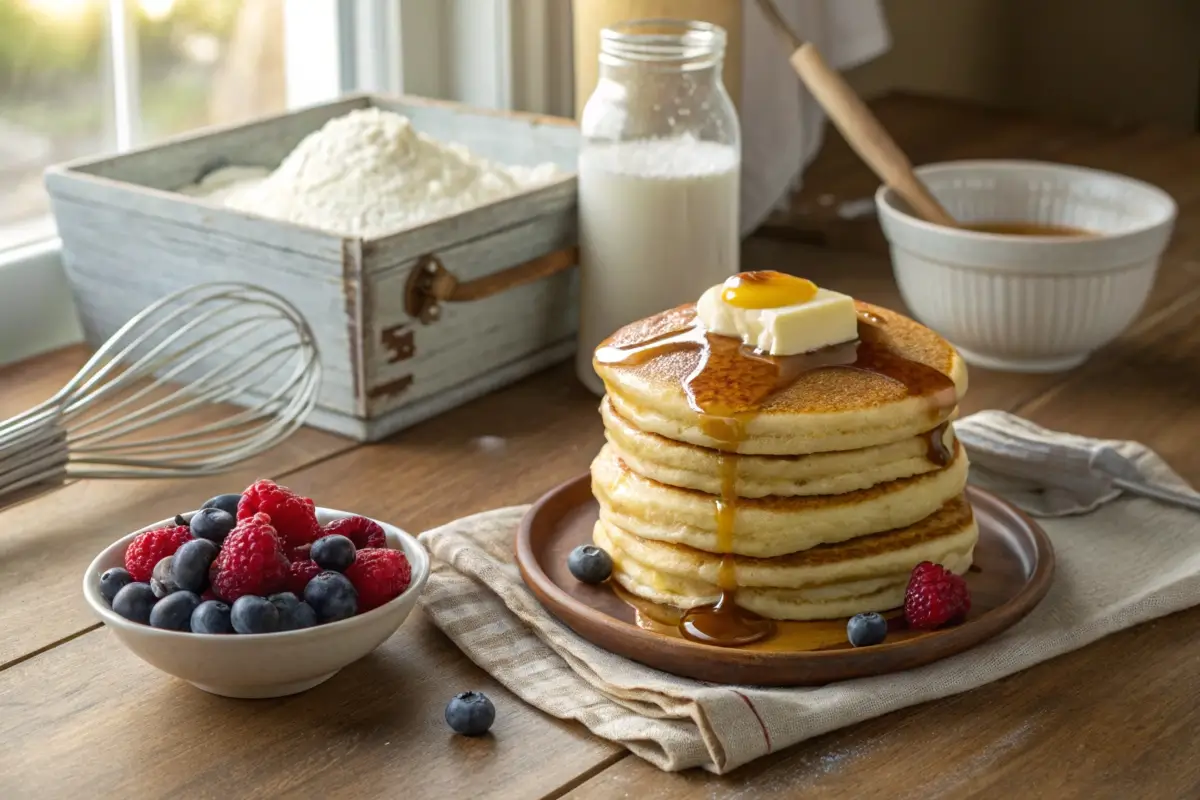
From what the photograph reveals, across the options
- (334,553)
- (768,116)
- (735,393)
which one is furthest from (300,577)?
(768,116)

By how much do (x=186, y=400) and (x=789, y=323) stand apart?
2.09ft

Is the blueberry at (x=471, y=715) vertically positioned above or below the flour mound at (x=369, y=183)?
below

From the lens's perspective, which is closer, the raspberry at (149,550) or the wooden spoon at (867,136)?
the raspberry at (149,550)

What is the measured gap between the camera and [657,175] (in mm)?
1380

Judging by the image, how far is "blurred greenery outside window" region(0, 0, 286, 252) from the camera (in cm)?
154

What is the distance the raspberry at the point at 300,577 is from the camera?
89 cm

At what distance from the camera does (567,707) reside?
0.91 m

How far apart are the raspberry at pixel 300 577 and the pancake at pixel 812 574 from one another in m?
0.22

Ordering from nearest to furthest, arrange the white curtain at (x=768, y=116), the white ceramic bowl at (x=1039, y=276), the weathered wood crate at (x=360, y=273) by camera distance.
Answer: the weathered wood crate at (x=360, y=273) < the white ceramic bowl at (x=1039, y=276) < the white curtain at (x=768, y=116)

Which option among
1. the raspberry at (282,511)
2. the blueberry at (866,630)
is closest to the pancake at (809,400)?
the blueberry at (866,630)

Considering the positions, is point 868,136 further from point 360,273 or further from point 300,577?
point 300,577

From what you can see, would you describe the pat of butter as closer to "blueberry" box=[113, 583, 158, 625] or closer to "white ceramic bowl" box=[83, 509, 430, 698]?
"white ceramic bowl" box=[83, 509, 430, 698]

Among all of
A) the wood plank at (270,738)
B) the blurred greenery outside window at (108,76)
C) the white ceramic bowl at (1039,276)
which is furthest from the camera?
the blurred greenery outside window at (108,76)

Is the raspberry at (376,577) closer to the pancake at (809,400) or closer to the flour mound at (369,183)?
the pancake at (809,400)
